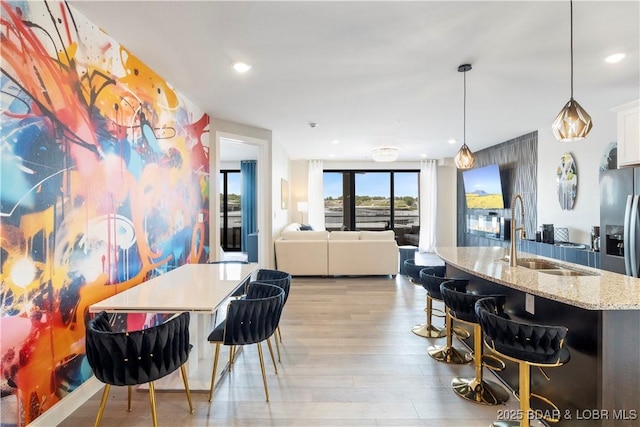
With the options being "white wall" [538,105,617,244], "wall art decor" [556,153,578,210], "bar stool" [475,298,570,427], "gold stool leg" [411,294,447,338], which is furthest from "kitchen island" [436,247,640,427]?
"wall art decor" [556,153,578,210]

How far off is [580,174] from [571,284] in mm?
4063

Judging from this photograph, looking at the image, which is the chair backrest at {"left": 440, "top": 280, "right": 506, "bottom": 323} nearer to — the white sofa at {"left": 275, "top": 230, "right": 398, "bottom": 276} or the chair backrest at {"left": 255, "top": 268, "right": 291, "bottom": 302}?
the chair backrest at {"left": 255, "top": 268, "right": 291, "bottom": 302}

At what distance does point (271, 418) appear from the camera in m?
1.99

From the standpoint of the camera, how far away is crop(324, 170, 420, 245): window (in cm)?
905

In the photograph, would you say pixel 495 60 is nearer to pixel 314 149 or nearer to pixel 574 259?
pixel 574 259

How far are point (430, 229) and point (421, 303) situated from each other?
497cm

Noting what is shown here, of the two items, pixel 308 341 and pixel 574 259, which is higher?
pixel 574 259

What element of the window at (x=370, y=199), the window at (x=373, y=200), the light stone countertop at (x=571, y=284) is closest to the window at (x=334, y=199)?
the window at (x=370, y=199)

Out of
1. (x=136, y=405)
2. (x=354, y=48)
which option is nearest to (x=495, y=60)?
(x=354, y=48)

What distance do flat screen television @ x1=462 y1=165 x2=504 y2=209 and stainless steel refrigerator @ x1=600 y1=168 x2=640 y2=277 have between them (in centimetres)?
309

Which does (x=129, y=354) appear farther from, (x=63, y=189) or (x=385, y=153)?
(x=385, y=153)

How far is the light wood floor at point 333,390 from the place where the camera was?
78.1 inches

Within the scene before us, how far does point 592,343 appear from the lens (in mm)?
1618

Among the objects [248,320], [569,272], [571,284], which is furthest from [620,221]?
[248,320]
